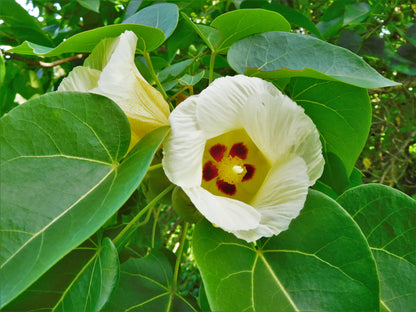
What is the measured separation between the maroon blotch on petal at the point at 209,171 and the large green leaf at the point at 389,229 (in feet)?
0.64

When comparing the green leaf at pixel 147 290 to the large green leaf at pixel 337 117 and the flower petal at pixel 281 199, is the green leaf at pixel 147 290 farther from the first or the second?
the large green leaf at pixel 337 117

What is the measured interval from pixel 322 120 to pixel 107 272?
41cm

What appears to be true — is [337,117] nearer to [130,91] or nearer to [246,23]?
[246,23]

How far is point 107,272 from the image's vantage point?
0.45 meters

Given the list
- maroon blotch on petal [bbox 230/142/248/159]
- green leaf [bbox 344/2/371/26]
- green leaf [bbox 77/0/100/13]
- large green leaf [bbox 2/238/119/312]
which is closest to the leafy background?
large green leaf [bbox 2/238/119/312]

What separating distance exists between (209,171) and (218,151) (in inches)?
1.4

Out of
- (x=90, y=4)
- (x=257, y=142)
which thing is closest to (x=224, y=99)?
(x=257, y=142)

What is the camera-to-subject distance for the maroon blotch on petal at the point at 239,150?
60 cm

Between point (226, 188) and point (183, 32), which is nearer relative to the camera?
point (226, 188)

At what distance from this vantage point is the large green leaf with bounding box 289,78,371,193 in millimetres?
616

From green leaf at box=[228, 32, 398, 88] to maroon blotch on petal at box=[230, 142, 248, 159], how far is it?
0.11 meters

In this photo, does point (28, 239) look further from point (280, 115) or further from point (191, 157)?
point (280, 115)

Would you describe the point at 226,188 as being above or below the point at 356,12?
below

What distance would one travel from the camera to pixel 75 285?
0.49 meters
